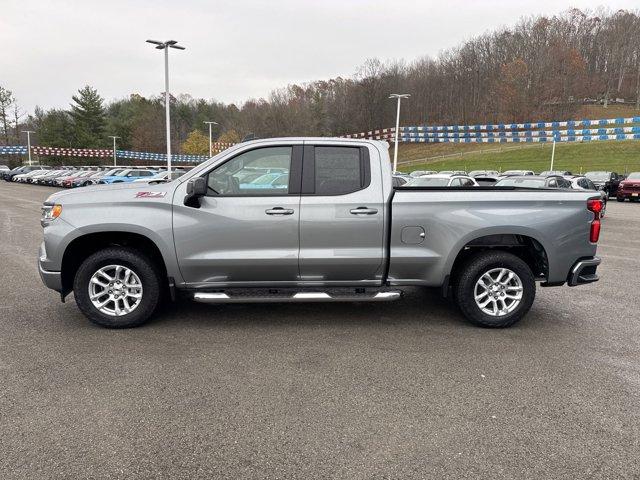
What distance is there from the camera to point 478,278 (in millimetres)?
5078

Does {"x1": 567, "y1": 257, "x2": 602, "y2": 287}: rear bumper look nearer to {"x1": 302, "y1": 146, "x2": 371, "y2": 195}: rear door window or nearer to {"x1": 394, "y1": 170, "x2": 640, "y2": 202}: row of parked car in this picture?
{"x1": 394, "y1": 170, "x2": 640, "y2": 202}: row of parked car

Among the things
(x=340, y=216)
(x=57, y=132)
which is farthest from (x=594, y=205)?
(x=57, y=132)

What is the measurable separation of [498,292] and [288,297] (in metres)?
2.25

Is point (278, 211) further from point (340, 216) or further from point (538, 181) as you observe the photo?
point (538, 181)

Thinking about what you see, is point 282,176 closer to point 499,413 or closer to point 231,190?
point 231,190

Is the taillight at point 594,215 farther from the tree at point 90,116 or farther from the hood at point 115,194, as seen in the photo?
the tree at point 90,116

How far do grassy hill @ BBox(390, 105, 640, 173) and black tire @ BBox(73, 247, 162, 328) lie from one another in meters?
53.3

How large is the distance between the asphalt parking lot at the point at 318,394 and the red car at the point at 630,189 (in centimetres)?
2284

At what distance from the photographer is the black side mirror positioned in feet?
15.1

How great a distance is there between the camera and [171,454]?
2.88m

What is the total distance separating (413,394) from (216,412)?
1467 millimetres

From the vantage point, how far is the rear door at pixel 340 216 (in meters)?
4.85

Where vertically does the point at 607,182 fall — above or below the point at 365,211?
above

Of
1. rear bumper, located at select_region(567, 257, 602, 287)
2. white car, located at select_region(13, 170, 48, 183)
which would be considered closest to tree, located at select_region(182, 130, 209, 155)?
white car, located at select_region(13, 170, 48, 183)
